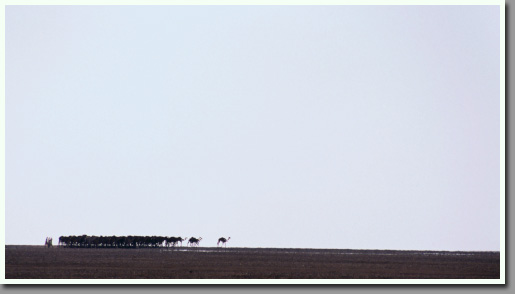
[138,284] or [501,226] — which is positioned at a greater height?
[501,226]

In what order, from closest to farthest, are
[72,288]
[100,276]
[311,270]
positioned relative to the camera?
1. [72,288]
2. [100,276]
3. [311,270]

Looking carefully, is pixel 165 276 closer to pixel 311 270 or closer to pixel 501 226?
pixel 311 270

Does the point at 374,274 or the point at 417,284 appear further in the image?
the point at 374,274

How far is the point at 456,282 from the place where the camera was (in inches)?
982

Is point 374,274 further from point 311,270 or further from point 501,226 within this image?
point 501,226

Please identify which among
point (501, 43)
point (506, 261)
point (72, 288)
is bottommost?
point (72, 288)

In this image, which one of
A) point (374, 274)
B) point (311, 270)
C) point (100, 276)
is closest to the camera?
point (100, 276)

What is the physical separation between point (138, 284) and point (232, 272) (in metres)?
11.6

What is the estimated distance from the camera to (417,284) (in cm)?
2461

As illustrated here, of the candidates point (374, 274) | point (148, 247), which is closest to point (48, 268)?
point (374, 274)

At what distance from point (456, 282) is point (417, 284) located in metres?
1.31

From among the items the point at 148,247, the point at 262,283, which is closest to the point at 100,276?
the point at 262,283

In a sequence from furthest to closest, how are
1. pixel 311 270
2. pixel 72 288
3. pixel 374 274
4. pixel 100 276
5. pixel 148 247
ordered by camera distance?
pixel 148 247
pixel 311 270
pixel 374 274
pixel 100 276
pixel 72 288

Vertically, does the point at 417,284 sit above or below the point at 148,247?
below
